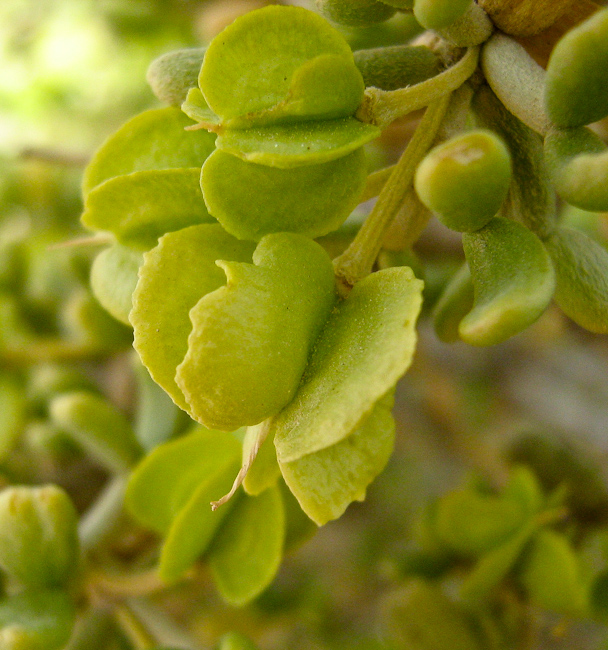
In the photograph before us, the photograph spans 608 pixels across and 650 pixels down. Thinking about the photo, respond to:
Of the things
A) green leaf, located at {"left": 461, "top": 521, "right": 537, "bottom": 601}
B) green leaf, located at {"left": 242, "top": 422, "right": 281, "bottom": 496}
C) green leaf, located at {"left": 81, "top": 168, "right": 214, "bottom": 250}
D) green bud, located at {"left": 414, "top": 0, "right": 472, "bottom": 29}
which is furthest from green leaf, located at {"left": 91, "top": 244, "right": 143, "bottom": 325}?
green leaf, located at {"left": 461, "top": 521, "right": 537, "bottom": 601}

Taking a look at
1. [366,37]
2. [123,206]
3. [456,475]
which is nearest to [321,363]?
[123,206]

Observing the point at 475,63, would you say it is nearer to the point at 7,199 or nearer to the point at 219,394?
the point at 219,394

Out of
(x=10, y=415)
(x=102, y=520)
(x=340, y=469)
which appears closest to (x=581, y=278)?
(x=340, y=469)

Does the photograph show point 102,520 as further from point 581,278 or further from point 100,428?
point 581,278

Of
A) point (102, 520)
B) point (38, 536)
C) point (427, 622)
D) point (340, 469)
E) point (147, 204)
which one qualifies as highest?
point (147, 204)

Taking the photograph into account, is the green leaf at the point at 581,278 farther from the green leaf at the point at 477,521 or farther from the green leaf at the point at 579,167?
the green leaf at the point at 477,521

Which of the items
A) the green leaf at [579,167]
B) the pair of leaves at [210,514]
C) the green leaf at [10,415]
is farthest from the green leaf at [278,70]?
the green leaf at [10,415]
